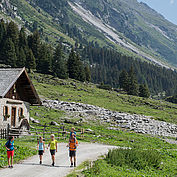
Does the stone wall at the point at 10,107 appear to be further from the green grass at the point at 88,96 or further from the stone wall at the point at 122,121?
the green grass at the point at 88,96

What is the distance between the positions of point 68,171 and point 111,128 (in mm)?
28051

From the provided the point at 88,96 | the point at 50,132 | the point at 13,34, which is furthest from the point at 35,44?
the point at 50,132

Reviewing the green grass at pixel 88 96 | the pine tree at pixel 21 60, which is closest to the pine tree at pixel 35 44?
the pine tree at pixel 21 60

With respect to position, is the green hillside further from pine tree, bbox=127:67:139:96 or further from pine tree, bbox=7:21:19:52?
pine tree, bbox=7:21:19:52

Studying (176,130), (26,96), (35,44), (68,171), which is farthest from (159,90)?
(68,171)

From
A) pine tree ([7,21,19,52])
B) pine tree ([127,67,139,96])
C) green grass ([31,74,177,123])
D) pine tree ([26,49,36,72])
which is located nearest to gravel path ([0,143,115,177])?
green grass ([31,74,177,123])

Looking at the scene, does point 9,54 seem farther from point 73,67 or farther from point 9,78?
point 9,78

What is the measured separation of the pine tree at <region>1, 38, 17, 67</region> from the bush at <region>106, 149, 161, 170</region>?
67103mm

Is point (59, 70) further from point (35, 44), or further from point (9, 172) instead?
point (9, 172)

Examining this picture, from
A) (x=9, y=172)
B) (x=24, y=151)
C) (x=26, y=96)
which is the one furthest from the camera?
(x=26, y=96)

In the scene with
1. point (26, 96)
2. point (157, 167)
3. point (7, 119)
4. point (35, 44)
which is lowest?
point (157, 167)

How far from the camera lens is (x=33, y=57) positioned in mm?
85625

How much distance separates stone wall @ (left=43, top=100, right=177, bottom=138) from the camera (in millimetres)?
47531

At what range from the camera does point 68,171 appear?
53.8 ft
